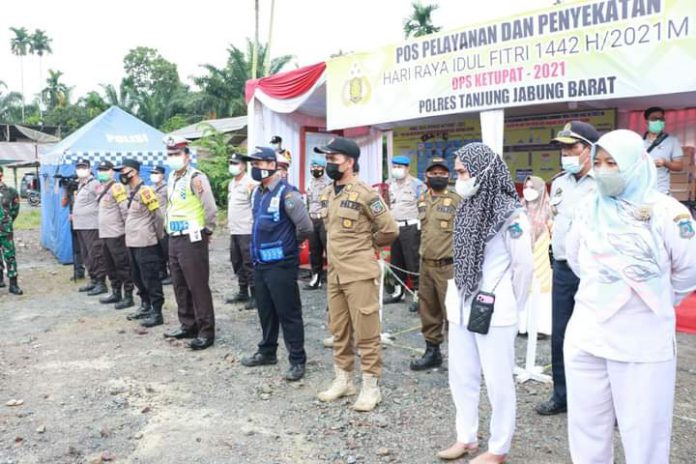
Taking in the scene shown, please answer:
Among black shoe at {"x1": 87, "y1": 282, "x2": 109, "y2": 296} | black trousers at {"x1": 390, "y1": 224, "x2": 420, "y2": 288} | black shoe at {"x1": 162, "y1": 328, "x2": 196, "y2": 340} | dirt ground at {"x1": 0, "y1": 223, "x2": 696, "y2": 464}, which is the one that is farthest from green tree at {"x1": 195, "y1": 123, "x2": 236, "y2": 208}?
black shoe at {"x1": 162, "y1": 328, "x2": 196, "y2": 340}

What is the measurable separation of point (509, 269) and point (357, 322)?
4.11 feet

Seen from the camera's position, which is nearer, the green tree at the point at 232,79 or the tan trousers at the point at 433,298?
the tan trousers at the point at 433,298

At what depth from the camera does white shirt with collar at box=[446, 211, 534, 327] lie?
2.79 metres

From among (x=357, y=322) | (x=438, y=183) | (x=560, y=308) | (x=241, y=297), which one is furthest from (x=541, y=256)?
(x=241, y=297)

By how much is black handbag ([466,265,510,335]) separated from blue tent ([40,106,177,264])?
29.9 ft

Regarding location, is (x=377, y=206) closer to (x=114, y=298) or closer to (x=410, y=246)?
(x=410, y=246)

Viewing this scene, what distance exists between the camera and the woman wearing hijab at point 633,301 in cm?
212

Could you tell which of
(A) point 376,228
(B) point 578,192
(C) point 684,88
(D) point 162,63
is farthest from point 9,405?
(D) point 162,63

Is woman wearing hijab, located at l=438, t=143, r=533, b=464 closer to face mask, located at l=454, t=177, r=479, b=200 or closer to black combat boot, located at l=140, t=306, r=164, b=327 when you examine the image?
face mask, located at l=454, t=177, r=479, b=200

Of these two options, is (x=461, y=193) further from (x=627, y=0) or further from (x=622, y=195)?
(x=627, y=0)

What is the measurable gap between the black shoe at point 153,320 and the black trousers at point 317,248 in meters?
2.42

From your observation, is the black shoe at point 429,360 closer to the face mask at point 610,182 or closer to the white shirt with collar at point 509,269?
the white shirt with collar at point 509,269

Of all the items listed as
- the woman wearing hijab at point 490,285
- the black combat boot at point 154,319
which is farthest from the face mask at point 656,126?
the black combat boot at point 154,319

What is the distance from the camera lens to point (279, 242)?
4250mm
